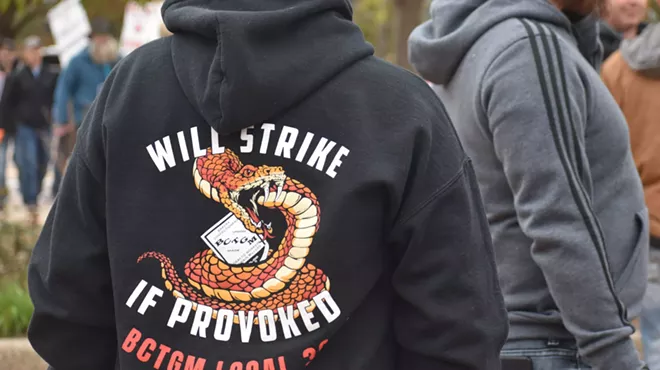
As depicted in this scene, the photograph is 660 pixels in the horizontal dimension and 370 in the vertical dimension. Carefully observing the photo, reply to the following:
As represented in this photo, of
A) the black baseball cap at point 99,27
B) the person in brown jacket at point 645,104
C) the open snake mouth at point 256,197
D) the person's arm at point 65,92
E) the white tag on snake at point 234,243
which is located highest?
the open snake mouth at point 256,197

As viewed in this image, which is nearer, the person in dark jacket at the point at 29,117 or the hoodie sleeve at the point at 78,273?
the hoodie sleeve at the point at 78,273

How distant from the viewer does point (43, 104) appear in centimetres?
1345

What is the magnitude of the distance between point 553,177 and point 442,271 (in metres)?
0.70

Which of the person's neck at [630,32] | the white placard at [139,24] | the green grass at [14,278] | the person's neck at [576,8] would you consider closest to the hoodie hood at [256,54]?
the person's neck at [576,8]

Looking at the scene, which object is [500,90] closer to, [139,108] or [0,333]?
[139,108]

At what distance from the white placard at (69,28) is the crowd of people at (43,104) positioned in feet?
1.11

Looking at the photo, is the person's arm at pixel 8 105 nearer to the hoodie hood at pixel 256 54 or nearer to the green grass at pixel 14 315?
the green grass at pixel 14 315

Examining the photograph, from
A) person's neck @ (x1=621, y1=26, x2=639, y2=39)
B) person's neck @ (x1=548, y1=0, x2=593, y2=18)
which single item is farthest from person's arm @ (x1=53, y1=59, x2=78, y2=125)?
person's neck @ (x1=548, y1=0, x2=593, y2=18)

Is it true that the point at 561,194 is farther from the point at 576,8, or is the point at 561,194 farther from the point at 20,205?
the point at 20,205

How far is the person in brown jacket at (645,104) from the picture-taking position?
384cm

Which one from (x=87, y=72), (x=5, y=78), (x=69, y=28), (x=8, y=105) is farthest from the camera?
(x=5, y=78)

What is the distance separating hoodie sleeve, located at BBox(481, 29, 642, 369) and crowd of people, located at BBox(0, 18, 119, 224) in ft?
30.3

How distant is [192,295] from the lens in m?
1.91

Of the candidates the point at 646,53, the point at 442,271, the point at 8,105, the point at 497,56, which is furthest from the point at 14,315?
the point at 8,105
